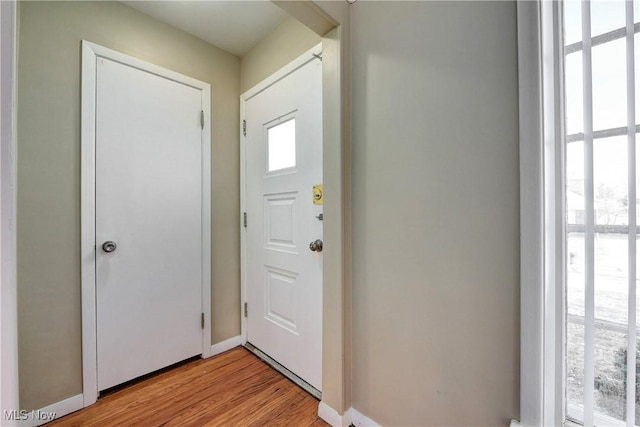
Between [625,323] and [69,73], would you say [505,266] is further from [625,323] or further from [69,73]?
[69,73]

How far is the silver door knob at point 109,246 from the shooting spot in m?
1.53

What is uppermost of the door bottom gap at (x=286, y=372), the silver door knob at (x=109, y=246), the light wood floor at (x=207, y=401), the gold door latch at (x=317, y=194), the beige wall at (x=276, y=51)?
the beige wall at (x=276, y=51)

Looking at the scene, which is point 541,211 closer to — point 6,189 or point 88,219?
point 6,189

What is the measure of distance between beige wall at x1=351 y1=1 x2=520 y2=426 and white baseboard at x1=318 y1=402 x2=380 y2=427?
0.05 metres

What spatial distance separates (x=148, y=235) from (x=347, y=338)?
4.63 ft

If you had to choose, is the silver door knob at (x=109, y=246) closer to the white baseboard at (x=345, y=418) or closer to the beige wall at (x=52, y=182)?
the beige wall at (x=52, y=182)

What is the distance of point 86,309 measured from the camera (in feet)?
4.82

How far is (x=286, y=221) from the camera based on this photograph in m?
1.74

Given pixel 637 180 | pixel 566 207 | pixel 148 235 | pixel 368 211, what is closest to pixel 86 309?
pixel 148 235

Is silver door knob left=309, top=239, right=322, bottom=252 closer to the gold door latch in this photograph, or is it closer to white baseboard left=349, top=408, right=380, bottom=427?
the gold door latch

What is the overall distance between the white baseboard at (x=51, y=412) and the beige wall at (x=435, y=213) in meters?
1.54

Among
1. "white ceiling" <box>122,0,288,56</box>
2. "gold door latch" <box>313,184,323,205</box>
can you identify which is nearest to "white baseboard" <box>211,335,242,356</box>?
"gold door latch" <box>313,184,323,205</box>

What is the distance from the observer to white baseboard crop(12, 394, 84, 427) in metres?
1.29

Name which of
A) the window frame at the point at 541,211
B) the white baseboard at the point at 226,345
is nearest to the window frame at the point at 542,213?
the window frame at the point at 541,211
